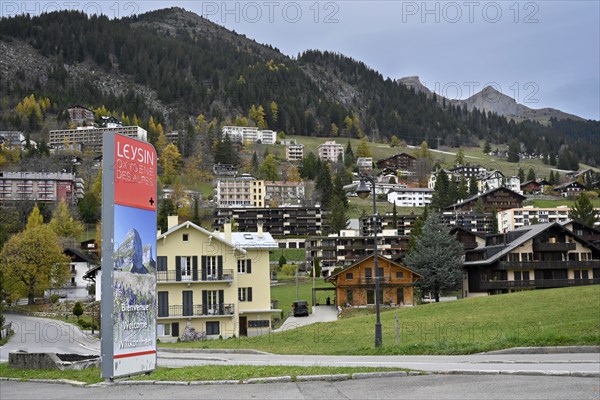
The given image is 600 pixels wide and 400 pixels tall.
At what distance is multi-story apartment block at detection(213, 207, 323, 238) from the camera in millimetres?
160663

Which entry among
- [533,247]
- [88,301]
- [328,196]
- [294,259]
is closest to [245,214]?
[328,196]

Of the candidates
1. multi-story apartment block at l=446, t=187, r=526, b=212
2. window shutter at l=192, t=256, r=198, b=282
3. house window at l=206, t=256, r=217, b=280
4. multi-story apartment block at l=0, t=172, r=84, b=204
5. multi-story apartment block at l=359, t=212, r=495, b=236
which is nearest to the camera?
window shutter at l=192, t=256, r=198, b=282

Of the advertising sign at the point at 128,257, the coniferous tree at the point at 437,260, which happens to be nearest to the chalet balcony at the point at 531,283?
the coniferous tree at the point at 437,260

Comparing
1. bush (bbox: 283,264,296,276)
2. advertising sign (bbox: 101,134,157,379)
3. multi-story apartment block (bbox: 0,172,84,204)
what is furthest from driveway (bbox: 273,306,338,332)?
multi-story apartment block (bbox: 0,172,84,204)

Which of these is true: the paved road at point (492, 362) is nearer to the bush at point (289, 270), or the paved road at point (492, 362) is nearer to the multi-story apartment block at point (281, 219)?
the bush at point (289, 270)

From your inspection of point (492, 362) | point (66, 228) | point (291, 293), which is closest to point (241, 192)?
point (66, 228)

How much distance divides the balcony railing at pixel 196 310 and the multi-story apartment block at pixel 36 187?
13729cm

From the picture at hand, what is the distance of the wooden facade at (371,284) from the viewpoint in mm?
68688

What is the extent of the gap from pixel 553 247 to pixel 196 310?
4069 centimetres

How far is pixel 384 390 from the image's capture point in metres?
15.2

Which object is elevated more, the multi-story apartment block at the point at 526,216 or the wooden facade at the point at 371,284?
the multi-story apartment block at the point at 526,216

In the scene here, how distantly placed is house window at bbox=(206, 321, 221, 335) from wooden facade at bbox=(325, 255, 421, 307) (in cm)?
1833

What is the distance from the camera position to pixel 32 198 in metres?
181

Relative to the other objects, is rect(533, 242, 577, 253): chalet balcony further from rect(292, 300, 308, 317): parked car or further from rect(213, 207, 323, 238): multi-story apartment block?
rect(213, 207, 323, 238): multi-story apartment block
